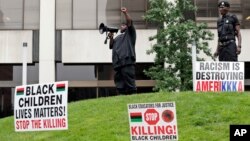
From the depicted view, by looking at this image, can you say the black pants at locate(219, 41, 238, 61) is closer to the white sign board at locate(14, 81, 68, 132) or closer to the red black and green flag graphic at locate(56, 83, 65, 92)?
the white sign board at locate(14, 81, 68, 132)

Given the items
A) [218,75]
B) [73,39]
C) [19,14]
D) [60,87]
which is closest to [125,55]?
[218,75]

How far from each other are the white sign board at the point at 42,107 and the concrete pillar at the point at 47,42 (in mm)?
22031

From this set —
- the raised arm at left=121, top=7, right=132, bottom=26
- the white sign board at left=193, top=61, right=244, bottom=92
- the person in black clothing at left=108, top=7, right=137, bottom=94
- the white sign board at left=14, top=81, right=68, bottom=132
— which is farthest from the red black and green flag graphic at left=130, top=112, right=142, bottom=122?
the person in black clothing at left=108, top=7, right=137, bottom=94

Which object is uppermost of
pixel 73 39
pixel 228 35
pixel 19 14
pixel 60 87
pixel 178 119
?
pixel 19 14

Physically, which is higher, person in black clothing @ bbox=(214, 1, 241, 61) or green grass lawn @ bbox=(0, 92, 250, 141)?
person in black clothing @ bbox=(214, 1, 241, 61)

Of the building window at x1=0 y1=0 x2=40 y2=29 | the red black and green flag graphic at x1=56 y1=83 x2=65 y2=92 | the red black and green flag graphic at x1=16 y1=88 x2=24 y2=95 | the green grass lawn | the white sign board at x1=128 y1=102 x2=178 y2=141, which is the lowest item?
the green grass lawn

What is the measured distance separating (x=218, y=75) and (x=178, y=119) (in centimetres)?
177

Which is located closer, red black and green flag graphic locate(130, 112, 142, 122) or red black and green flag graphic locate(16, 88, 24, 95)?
red black and green flag graphic locate(130, 112, 142, 122)

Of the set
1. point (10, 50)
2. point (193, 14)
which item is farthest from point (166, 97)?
point (10, 50)

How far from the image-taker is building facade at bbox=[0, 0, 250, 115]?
30719mm

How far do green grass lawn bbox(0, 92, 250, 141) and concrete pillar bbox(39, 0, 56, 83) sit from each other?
18653 millimetres

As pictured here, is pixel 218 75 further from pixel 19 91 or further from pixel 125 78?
pixel 19 91

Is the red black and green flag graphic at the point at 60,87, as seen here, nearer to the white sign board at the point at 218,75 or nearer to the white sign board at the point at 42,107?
the white sign board at the point at 42,107

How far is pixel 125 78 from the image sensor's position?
11922 mm
